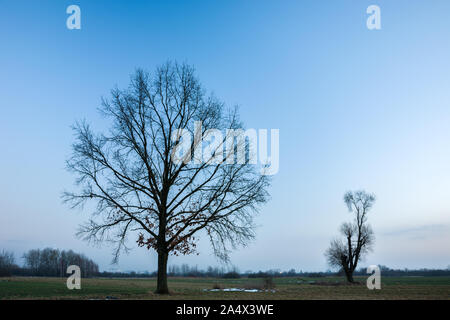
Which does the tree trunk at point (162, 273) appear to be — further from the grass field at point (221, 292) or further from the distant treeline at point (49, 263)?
the distant treeline at point (49, 263)

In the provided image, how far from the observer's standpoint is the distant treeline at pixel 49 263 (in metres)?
119

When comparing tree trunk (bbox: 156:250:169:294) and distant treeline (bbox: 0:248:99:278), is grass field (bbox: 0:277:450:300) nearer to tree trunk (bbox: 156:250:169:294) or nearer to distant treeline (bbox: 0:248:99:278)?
tree trunk (bbox: 156:250:169:294)

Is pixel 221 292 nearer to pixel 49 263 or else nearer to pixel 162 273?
pixel 162 273

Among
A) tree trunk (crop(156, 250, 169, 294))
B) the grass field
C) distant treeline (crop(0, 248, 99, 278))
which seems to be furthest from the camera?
distant treeline (crop(0, 248, 99, 278))

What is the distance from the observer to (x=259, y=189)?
20984mm

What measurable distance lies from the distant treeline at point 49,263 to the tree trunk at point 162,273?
108457mm

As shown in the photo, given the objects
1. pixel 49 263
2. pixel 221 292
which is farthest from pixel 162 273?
pixel 49 263

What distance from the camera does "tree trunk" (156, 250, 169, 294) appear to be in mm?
20109

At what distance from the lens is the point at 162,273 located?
20.3 metres

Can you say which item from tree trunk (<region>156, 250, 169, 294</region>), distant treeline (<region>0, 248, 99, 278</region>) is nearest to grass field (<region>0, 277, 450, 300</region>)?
tree trunk (<region>156, 250, 169, 294</region>)

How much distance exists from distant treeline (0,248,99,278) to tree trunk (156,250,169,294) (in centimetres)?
10846

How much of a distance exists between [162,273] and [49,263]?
415 feet

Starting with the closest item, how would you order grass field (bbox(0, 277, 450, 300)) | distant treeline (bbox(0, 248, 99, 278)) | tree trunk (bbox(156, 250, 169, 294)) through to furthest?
grass field (bbox(0, 277, 450, 300)) < tree trunk (bbox(156, 250, 169, 294)) < distant treeline (bbox(0, 248, 99, 278))
